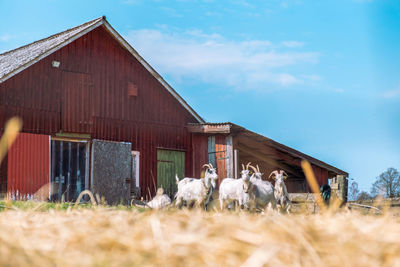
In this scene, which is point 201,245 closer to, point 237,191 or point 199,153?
point 237,191

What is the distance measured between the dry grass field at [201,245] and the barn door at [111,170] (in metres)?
17.3

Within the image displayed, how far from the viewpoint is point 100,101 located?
2105cm

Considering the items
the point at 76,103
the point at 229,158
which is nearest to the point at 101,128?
the point at 76,103

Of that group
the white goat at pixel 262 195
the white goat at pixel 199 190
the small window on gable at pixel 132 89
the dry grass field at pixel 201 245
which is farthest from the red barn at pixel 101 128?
the dry grass field at pixel 201 245

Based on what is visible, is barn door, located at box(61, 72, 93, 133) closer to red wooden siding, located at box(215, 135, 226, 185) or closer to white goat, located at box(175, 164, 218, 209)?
white goat, located at box(175, 164, 218, 209)

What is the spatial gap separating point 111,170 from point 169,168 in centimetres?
280

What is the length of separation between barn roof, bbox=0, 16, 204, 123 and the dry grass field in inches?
652

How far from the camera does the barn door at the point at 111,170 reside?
66.0 ft

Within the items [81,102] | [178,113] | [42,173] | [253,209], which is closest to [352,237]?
[253,209]

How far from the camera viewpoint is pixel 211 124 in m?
22.2

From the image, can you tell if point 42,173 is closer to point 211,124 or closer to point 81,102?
point 81,102

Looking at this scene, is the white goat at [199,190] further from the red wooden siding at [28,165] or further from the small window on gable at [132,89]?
the small window on gable at [132,89]

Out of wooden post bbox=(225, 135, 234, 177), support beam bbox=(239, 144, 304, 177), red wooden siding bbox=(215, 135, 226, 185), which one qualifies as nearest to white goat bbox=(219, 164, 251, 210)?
wooden post bbox=(225, 135, 234, 177)

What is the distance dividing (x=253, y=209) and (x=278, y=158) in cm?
882
